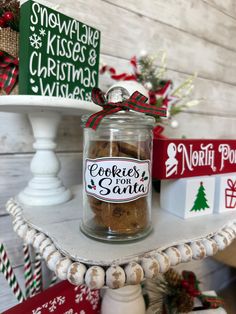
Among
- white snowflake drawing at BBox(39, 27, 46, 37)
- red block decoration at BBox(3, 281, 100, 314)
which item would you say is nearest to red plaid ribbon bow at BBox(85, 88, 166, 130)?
white snowflake drawing at BBox(39, 27, 46, 37)

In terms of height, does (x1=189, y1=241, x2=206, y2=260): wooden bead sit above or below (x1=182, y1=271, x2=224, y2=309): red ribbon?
above

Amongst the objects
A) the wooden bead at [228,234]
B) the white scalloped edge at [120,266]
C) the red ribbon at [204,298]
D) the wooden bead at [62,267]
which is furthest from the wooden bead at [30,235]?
the red ribbon at [204,298]

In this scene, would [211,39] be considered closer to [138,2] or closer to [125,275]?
[138,2]

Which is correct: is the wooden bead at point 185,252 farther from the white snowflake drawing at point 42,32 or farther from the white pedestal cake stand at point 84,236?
the white snowflake drawing at point 42,32

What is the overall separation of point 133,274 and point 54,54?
0.43m

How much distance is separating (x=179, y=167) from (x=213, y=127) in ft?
2.75

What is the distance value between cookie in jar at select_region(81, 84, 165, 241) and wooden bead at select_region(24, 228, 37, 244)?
0.27 ft

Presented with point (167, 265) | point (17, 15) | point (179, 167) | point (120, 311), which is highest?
point (17, 15)

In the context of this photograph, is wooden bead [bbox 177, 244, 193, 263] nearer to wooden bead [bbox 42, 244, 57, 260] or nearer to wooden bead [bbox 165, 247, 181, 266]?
wooden bead [bbox 165, 247, 181, 266]

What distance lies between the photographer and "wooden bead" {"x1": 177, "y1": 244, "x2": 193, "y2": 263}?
1.26 ft

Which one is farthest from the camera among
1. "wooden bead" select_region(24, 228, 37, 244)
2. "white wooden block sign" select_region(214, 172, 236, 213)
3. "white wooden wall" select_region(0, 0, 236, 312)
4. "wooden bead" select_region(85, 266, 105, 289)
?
"white wooden wall" select_region(0, 0, 236, 312)

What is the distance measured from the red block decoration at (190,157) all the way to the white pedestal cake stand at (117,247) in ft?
0.31

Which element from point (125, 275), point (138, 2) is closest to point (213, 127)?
point (138, 2)

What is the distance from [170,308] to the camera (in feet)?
2.37
